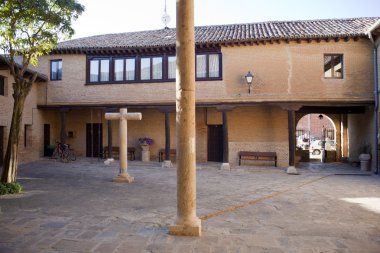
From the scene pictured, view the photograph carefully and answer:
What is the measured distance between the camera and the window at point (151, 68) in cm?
1559

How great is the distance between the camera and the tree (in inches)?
336

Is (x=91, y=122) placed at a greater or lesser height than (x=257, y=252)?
greater

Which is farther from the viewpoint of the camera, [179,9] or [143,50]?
[143,50]

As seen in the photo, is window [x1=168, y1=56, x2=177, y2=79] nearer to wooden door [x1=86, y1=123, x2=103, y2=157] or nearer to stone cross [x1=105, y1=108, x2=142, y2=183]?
stone cross [x1=105, y1=108, x2=142, y2=183]

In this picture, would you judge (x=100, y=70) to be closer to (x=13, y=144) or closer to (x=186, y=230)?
(x=13, y=144)

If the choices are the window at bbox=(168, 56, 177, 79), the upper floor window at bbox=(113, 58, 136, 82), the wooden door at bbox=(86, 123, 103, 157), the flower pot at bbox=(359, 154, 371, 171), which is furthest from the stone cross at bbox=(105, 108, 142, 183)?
the flower pot at bbox=(359, 154, 371, 171)

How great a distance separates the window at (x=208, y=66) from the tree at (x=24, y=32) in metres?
6.83

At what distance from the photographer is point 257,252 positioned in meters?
4.25

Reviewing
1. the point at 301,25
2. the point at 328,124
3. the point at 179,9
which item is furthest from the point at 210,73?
the point at 328,124

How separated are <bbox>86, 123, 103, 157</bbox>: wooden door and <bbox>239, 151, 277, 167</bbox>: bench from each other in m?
→ 8.52

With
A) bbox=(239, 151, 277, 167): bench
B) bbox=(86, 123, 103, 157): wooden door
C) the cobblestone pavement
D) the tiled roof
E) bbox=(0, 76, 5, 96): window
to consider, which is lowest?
the cobblestone pavement

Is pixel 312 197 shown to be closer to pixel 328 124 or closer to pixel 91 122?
pixel 91 122

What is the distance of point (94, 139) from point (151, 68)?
6.02 metres

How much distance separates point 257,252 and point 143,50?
13.2m
